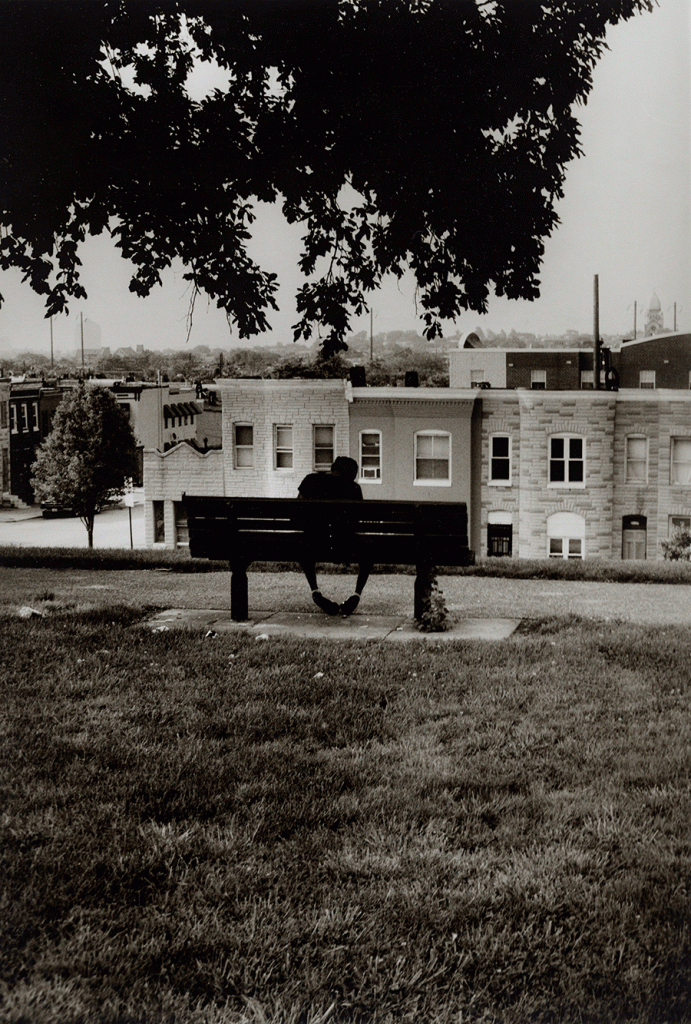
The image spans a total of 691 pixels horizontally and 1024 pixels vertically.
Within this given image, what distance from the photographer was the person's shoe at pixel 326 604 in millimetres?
3170

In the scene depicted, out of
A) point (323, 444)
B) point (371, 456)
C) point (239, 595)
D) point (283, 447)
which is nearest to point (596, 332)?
point (371, 456)

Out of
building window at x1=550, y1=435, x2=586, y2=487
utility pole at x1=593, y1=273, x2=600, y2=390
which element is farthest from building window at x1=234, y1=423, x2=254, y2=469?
utility pole at x1=593, y1=273, x2=600, y2=390

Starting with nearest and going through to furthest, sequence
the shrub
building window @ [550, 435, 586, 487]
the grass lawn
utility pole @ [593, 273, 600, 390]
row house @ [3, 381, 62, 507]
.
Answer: the grass lawn < building window @ [550, 435, 586, 487] < utility pole @ [593, 273, 600, 390] < the shrub < row house @ [3, 381, 62, 507]

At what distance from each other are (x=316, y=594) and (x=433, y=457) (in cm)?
74

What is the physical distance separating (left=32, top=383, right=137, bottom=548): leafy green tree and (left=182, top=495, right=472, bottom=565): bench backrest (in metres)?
A: 0.28

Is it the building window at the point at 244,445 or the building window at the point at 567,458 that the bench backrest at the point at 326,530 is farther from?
the building window at the point at 567,458

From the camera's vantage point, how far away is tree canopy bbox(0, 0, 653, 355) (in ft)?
9.24

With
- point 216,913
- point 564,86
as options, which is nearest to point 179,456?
point 216,913

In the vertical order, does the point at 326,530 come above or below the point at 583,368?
below

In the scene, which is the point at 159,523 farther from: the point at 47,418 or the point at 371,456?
the point at 371,456

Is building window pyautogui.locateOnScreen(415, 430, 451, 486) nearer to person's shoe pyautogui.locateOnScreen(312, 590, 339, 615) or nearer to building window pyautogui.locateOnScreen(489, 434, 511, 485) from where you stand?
building window pyautogui.locateOnScreen(489, 434, 511, 485)

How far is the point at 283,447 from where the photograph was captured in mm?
2820

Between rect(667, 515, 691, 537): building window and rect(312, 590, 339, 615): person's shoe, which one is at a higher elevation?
rect(667, 515, 691, 537): building window

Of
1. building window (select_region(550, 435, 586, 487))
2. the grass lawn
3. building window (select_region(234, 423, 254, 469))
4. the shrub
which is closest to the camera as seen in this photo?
the grass lawn
